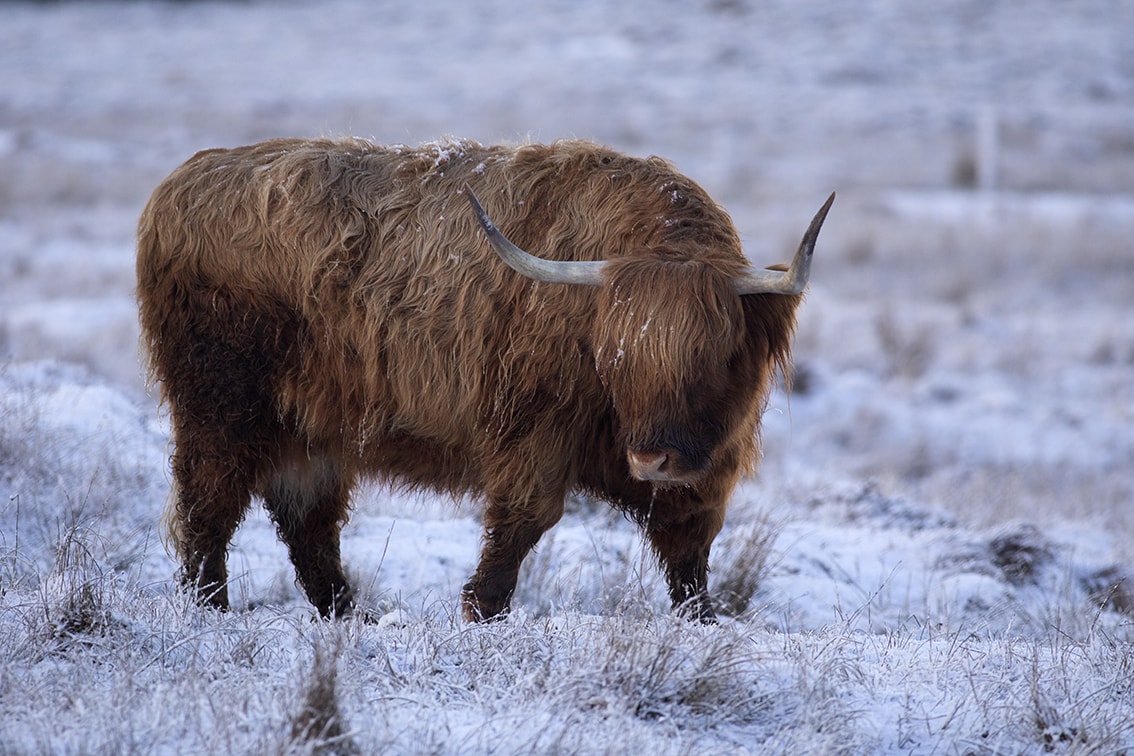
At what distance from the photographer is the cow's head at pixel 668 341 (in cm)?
397

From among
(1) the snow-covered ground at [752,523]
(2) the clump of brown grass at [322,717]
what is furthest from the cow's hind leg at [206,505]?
(2) the clump of brown grass at [322,717]

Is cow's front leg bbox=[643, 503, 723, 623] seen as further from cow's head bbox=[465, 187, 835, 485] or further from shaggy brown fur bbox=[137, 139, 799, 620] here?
cow's head bbox=[465, 187, 835, 485]

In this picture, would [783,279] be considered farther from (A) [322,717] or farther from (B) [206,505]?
(B) [206,505]

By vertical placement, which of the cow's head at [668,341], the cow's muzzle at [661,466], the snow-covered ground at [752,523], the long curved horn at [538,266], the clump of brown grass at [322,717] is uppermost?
the long curved horn at [538,266]

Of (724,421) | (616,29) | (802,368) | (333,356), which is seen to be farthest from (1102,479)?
(616,29)

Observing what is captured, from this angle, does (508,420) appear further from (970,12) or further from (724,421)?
(970,12)

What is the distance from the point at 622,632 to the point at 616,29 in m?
46.3

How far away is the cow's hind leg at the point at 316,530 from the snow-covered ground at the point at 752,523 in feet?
0.95

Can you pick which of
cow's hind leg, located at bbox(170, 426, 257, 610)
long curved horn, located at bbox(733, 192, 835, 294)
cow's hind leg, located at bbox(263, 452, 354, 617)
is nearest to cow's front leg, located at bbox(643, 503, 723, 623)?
long curved horn, located at bbox(733, 192, 835, 294)

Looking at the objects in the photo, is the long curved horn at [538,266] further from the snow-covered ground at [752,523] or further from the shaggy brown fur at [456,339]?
the snow-covered ground at [752,523]

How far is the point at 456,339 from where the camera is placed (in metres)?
4.46

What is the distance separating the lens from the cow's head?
3.97 meters

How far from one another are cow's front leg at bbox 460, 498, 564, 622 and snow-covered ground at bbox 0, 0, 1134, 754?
16 cm

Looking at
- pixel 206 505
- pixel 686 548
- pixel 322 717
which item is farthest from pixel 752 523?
pixel 322 717
